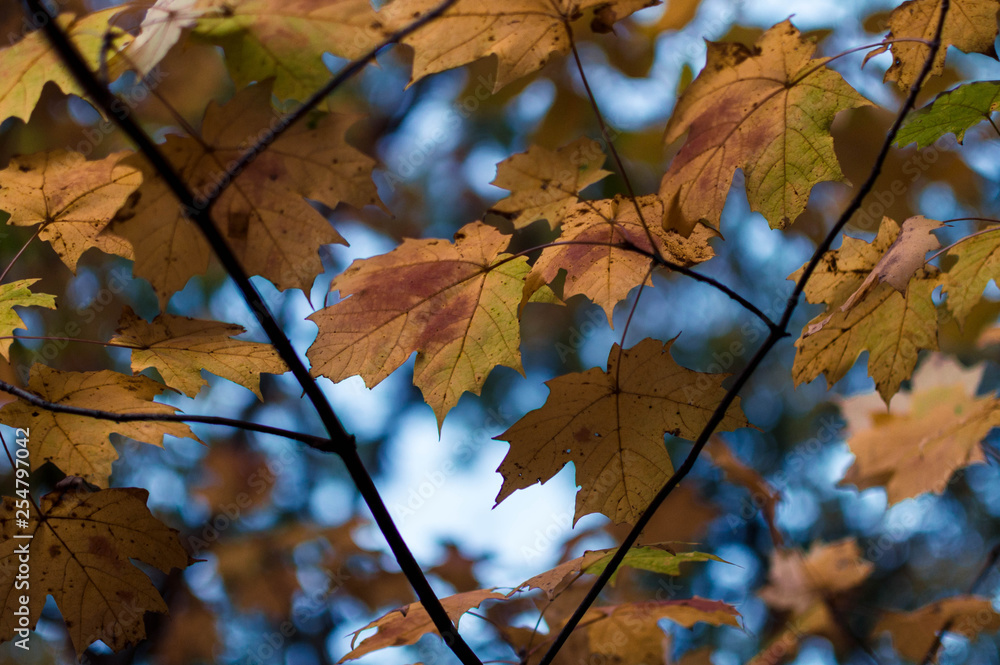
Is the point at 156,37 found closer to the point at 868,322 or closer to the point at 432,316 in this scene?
the point at 432,316

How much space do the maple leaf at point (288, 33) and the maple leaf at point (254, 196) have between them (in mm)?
64

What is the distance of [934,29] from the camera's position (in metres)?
1.41

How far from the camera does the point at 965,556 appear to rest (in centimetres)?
651

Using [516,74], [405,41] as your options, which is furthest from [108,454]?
[516,74]

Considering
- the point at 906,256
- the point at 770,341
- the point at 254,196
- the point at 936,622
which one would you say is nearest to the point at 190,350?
the point at 254,196

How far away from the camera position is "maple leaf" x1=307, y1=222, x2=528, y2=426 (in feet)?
4.68

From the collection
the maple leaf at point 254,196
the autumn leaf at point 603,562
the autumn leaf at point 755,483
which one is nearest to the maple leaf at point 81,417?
the maple leaf at point 254,196

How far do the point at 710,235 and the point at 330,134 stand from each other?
0.82m

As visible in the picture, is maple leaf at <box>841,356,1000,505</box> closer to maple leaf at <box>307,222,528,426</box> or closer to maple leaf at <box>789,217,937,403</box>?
maple leaf at <box>789,217,937,403</box>

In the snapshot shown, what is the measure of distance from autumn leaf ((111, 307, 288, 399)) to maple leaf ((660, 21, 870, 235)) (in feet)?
3.20

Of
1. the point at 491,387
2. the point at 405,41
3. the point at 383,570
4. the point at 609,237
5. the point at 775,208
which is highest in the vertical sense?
the point at 405,41

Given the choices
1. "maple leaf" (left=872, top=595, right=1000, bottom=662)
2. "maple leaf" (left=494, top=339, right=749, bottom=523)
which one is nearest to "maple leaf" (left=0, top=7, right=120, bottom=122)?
"maple leaf" (left=494, top=339, right=749, bottom=523)

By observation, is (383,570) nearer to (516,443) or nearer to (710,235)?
(516,443)

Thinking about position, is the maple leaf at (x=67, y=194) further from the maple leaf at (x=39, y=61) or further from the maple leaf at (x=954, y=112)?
the maple leaf at (x=954, y=112)
